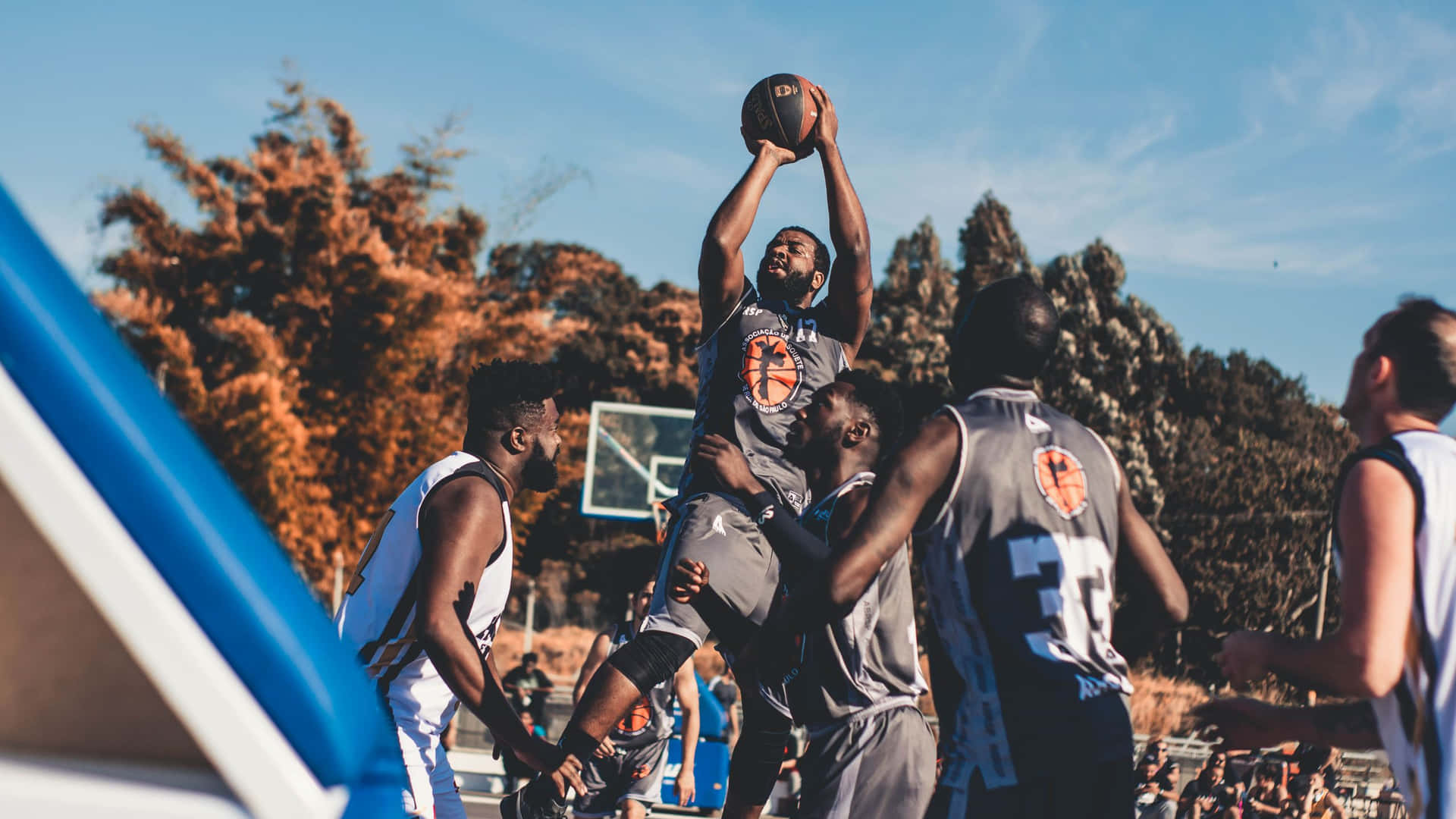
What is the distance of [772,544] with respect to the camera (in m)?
4.07

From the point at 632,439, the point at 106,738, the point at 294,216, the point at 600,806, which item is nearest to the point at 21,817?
the point at 106,738

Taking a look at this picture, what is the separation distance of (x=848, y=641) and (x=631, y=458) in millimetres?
17003

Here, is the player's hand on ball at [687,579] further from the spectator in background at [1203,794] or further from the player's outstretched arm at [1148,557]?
the spectator in background at [1203,794]

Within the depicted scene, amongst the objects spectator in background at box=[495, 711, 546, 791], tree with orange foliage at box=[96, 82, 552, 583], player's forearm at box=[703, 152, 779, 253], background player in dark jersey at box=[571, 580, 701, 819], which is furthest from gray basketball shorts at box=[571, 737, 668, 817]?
tree with orange foliage at box=[96, 82, 552, 583]

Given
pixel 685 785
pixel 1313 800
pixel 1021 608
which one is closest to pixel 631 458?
pixel 1313 800

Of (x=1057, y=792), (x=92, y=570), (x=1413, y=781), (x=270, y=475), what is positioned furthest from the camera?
(x=270, y=475)

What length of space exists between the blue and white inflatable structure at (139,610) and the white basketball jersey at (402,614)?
280 centimetres

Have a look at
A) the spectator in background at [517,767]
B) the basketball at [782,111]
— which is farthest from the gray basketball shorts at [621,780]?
the basketball at [782,111]

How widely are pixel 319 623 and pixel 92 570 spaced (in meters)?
0.18

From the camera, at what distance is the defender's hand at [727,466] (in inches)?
168

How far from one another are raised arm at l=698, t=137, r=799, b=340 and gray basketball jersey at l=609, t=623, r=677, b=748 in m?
3.48

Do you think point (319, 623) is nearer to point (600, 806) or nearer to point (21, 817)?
point (21, 817)

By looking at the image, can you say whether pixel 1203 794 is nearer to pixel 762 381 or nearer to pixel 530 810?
pixel 762 381

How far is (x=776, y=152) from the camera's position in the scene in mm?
5004
